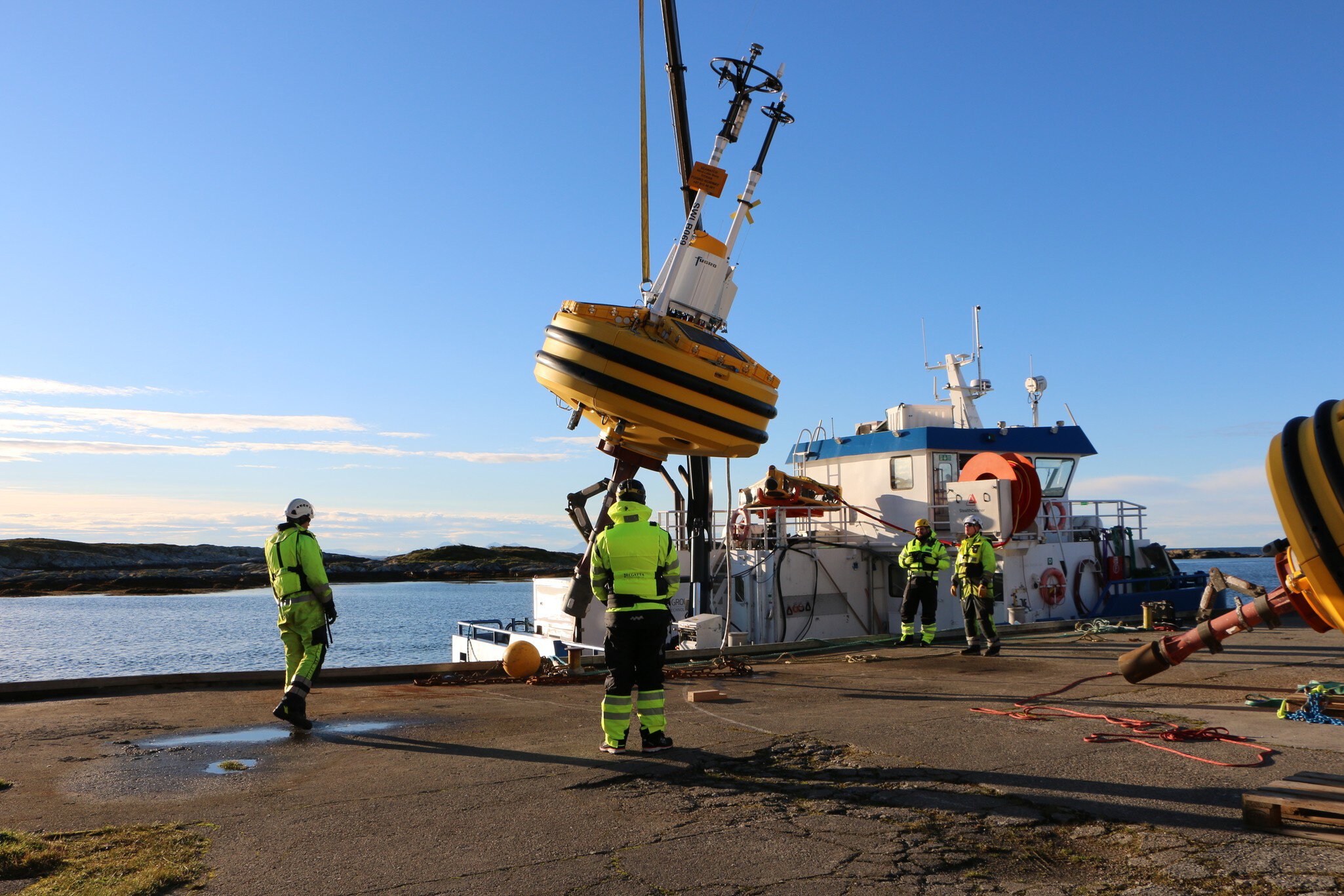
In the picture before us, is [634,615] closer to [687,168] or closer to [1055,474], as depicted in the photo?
[687,168]

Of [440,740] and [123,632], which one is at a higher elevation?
[440,740]

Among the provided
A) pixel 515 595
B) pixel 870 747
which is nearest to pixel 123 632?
pixel 515 595

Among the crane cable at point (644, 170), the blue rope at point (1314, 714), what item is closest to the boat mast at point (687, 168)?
the crane cable at point (644, 170)

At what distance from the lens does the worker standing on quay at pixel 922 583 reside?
1273 centimetres

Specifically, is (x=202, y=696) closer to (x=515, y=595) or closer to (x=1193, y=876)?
(x=1193, y=876)

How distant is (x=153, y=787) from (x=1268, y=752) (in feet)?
20.7

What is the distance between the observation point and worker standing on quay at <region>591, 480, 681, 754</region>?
5.96 metres

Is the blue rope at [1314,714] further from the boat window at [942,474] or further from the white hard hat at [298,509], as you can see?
the boat window at [942,474]

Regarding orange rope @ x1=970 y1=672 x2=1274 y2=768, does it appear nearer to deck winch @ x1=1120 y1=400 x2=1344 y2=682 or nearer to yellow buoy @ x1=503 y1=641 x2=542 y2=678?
deck winch @ x1=1120 y1=400 x2=1344 y2=682

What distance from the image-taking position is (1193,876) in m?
3.46

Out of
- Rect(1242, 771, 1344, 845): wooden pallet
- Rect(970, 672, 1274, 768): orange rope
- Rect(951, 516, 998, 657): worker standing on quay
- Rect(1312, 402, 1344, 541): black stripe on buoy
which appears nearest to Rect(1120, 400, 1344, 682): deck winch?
Rect(1312, 402, 1344, 541): black stripe on buoy

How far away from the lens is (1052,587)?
1667cm

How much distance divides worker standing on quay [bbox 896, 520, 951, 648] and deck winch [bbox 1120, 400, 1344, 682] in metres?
8.91

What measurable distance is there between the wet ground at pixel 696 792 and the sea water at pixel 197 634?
7.20 metres
